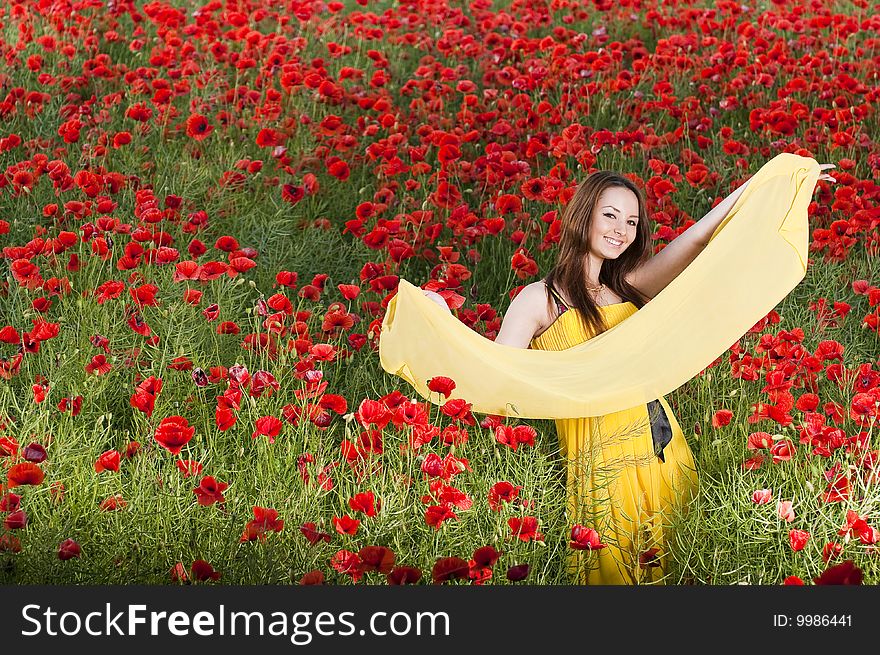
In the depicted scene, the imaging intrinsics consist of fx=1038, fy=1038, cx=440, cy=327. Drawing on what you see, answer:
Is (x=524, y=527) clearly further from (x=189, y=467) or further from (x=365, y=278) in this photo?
(x=365, y=278)

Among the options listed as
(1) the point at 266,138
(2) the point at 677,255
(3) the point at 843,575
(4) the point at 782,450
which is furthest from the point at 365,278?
(3) the point at 843,575

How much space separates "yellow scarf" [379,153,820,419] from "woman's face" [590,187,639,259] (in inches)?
7.7

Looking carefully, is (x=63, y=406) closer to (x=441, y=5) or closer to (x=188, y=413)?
(x=188, y=413)

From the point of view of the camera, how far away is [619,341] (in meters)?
2.43

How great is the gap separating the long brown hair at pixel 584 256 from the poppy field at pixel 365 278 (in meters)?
0.32

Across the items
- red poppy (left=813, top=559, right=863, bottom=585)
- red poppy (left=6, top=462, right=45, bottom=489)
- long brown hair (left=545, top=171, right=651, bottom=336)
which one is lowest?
red poppy (left=813, top=559, right=863, bottom=585)

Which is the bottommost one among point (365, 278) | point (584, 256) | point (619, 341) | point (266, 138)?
point (619, 341)

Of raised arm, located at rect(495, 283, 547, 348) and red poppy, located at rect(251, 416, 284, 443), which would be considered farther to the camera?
raised arm, located at rect(495, 283, 547, 348)

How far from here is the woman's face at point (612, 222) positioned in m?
2.59

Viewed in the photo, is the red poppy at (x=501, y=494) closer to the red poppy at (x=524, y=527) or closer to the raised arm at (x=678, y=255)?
the red poppy at (x=524, y=527)

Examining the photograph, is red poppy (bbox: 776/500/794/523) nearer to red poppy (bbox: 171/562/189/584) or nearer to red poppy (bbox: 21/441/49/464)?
red poppy (bbox: 171/562/189/584)

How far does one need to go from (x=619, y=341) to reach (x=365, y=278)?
0.87 metres

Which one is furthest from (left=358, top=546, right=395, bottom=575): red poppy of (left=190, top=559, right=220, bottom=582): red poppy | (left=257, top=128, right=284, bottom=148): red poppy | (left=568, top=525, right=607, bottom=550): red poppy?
(left=257, top=128, right=284, bottom=148): red poppy

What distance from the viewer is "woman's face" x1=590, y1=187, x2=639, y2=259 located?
2588 mm
